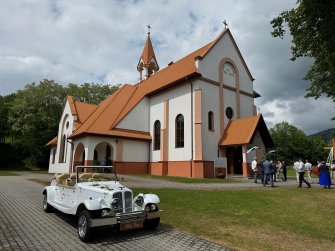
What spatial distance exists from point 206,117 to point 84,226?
20150 mm

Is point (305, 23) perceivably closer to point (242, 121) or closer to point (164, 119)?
point (242, 121)

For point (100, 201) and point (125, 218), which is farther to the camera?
point (100, 201)


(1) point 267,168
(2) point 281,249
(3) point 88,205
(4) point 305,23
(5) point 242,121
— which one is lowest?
(2) point 281,249

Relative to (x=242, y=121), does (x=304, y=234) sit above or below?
below

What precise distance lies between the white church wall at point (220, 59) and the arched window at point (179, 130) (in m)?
4.56

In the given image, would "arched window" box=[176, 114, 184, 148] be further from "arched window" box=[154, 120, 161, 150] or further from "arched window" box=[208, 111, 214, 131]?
"arched window" box=[154, 120, 161, 150]

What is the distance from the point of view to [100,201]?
6.83 m

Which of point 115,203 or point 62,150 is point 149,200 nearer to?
point 115,203

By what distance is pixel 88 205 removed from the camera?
6.54m

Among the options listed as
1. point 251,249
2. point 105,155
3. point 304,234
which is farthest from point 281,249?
point 105,155

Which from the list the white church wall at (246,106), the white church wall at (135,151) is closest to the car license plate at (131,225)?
the white church wall at (135,151)

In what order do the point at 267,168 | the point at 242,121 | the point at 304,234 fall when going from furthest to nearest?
the point at 242,121
the point at 267,168
the point at 304,234

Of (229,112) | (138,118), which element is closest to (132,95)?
(138,118)

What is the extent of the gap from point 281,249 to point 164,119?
23.1 m
